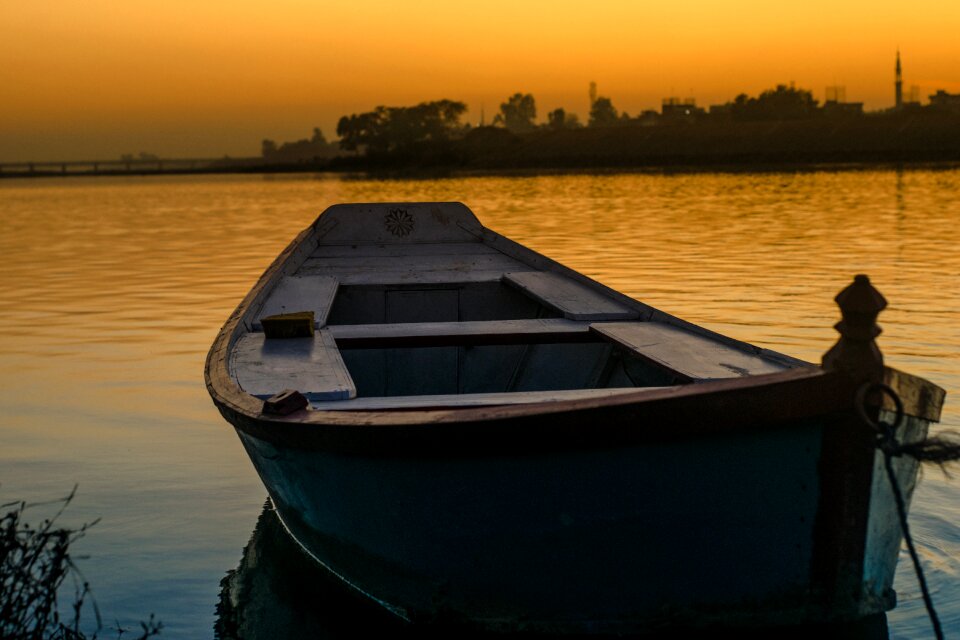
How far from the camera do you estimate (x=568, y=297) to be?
8945 mm

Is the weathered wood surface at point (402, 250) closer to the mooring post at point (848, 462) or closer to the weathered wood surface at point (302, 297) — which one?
the weathered wood surface at point (302, 297)

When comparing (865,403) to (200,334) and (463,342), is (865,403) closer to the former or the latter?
(463,342)

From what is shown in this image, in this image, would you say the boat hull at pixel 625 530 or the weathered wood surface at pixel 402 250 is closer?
the boat hull at pixel 625 530

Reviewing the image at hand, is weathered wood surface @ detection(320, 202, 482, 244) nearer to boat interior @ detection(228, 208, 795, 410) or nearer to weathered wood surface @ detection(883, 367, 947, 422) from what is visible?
boat interior @ detection(228, 208, 795, 410)

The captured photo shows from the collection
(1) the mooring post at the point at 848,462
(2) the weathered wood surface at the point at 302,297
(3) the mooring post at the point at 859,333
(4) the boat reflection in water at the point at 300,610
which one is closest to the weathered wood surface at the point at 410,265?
(2) the weathered wood surface at the point at 302,297

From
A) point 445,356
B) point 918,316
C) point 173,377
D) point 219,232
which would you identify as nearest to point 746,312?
point 918,316

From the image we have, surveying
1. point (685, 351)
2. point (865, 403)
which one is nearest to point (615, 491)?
point (865, 403)

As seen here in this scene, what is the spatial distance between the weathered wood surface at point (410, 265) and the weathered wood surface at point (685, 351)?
322 cm

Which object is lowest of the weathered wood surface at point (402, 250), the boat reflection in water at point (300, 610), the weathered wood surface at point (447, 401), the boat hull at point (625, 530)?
the boat reflection in water at point (300, 610)

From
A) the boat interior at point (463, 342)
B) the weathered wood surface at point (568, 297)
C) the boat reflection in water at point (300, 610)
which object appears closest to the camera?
the boat reflection in water at point (300, 610)

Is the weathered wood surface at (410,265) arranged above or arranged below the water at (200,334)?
above

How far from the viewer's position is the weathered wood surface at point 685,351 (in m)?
5.88

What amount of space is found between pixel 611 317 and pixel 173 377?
644 centimetres

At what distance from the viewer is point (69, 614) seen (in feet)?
20.1
